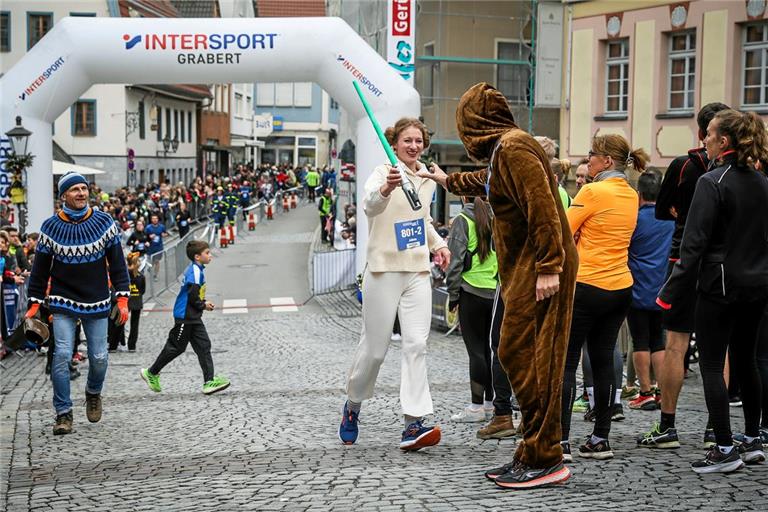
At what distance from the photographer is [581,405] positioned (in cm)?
847

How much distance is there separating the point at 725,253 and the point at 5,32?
44460mm

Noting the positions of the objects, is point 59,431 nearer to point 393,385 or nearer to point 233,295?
point 393,385

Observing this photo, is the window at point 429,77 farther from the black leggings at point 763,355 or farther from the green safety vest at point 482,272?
the black leggings at point 763,355

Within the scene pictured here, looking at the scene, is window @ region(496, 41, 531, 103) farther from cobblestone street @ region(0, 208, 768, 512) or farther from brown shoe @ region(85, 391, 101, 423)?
brown shoe @ region(85, 391, 101, 423)

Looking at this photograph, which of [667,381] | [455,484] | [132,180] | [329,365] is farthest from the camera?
[132,180]

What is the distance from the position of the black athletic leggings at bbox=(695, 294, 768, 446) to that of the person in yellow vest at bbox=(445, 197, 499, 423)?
2.09m

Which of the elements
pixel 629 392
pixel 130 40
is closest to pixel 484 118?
pixel 629 392

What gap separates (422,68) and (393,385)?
844 inches

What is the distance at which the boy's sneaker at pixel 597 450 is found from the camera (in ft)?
20.5

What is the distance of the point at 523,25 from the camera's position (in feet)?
98.3

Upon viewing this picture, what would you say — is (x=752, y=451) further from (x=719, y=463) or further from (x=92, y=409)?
(x=92, y=409)

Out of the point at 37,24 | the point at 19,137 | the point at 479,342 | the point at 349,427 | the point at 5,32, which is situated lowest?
the point at 349,427

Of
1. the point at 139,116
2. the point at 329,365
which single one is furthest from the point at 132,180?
the point at 329,365

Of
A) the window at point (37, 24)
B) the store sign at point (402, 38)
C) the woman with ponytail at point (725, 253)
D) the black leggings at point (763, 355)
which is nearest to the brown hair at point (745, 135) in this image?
the woman with ponytail at point (725, 253)
